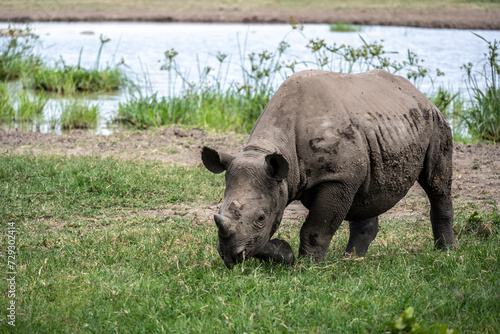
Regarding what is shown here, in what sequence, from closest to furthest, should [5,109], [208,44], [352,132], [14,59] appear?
[352,132]
[5,109]
[14,59]
[208,44]

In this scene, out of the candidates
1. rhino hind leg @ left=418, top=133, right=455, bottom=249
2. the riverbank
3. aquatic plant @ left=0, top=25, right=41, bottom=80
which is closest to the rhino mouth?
rhino hind leg @ left=418, top=133, right=455, bottom=249

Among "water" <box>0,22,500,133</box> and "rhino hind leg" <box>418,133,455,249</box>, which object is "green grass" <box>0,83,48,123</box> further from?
"rhino hind leg" <box>418,133,455,249</box>

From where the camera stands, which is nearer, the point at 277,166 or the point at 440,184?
the point at 277,166

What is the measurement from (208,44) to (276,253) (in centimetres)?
1775

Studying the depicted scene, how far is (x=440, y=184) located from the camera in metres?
5.57

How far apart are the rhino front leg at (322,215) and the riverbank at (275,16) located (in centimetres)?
2327

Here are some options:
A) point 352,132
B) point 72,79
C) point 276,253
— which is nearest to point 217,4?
point 72,79

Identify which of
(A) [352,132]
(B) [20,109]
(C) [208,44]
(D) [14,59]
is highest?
(A) [352,132]

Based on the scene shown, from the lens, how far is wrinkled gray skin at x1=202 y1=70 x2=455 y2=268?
440cm

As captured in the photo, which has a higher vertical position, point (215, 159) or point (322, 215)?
point (215, 159)

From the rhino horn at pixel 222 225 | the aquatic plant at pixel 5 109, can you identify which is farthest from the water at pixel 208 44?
the rhino horn at pixel 222 225

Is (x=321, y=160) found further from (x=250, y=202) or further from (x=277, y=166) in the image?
(x=250, y=202)

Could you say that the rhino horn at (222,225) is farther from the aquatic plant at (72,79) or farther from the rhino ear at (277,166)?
the aquatic plant at (72,79)

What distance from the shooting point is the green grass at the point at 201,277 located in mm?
3889
